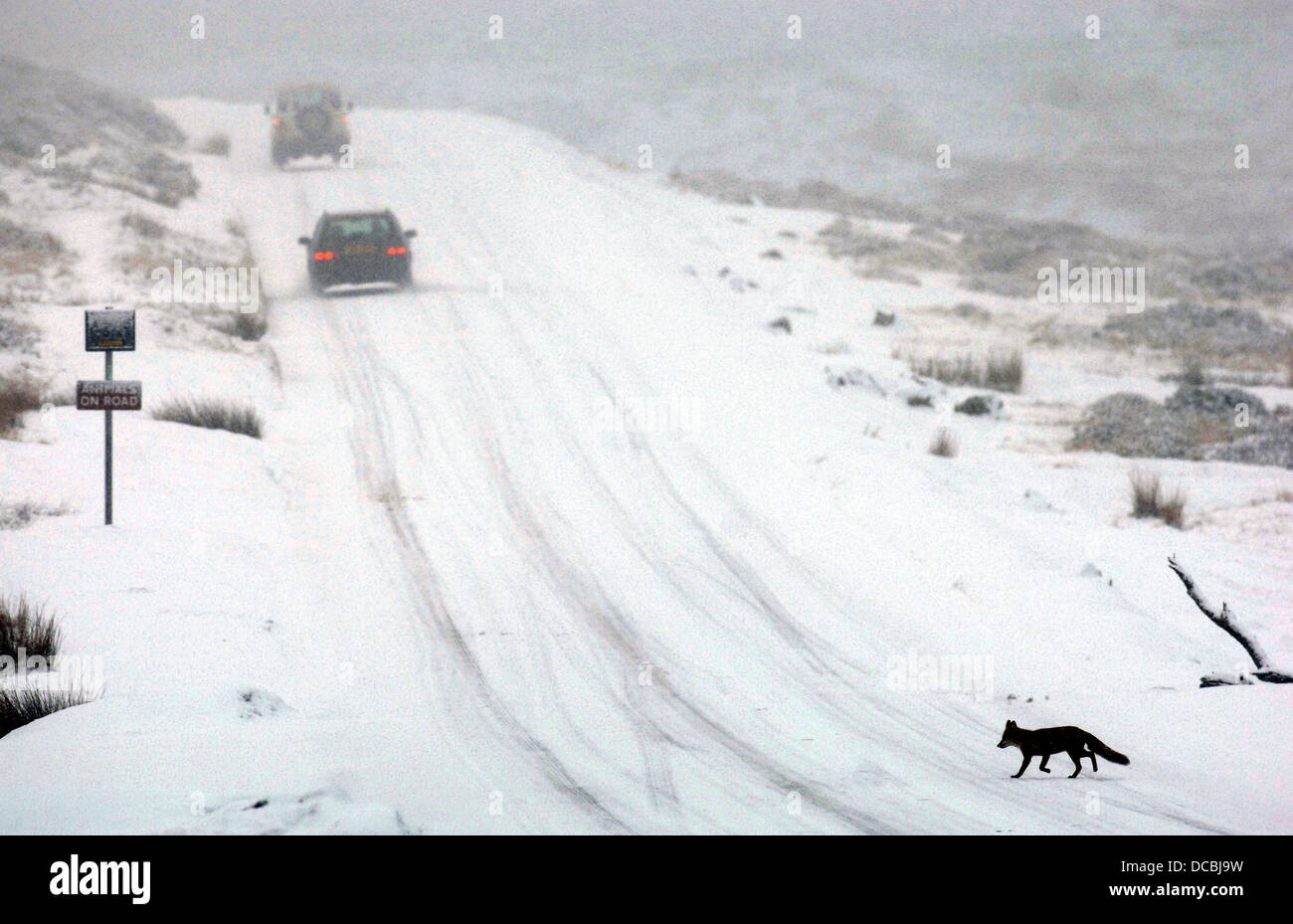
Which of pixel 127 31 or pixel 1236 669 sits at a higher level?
pixel 127 31

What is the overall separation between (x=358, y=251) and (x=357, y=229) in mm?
503

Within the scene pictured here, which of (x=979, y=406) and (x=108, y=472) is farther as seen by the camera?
(x=979, y=406)

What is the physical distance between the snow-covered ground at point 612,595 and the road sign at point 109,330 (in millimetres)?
1568

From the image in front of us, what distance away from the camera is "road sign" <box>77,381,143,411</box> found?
1066 centimetres

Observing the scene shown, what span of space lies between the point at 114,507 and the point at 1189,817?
9429mm

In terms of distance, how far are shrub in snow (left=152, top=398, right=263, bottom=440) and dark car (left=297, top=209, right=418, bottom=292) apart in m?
7.86

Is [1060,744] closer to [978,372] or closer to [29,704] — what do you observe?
[29,704]

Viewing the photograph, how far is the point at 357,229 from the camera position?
74.3ft

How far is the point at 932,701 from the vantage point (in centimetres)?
880

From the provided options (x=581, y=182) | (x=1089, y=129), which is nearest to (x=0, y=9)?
(x=581, y=182)

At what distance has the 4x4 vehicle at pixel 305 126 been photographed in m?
36.0

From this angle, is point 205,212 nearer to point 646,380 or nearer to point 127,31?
point 646,380

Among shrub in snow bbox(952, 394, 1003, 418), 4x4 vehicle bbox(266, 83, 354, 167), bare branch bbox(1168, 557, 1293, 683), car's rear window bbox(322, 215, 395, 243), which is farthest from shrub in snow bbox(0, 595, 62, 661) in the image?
4x4 vehicle bbox(266, 83, 354, 167)

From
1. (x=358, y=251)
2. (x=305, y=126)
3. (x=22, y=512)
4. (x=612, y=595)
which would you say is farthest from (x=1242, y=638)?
(x=305, y=126)
